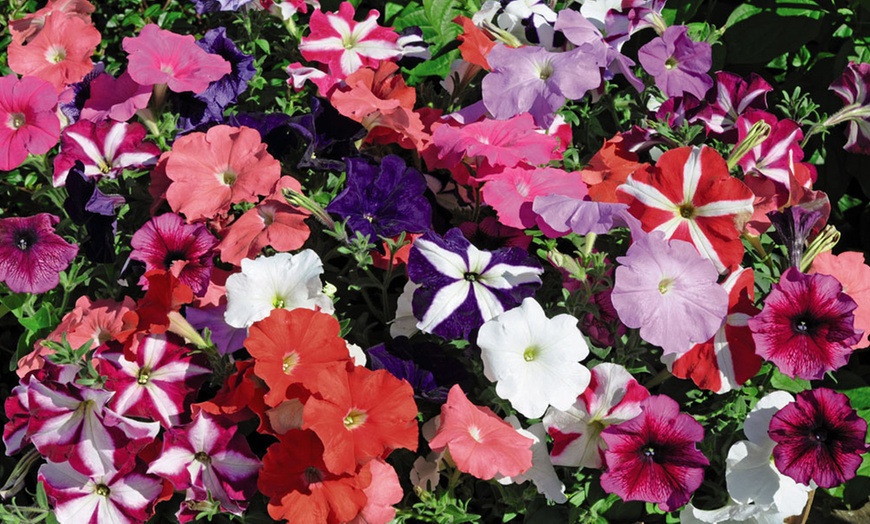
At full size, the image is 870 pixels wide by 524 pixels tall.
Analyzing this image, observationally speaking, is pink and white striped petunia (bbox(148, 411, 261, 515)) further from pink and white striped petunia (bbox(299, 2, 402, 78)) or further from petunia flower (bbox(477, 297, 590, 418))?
pink and white striped petunia (bbox(299, 2, 402, 78))

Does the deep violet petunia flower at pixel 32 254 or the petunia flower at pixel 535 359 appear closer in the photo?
the petunia flower at pixel 535 359

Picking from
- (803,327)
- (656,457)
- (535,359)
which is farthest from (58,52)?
(803,327)

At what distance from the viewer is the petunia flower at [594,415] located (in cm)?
155

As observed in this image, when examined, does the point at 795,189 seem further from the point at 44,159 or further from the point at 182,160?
the point at 44,159

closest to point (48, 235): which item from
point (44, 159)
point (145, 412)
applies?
point (44, 159)

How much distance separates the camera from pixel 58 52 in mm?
2113

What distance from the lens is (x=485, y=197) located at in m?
1.68

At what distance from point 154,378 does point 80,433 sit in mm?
151

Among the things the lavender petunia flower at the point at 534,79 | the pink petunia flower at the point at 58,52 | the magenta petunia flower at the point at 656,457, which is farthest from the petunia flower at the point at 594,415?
the pink petunia flower at the point at 58,52

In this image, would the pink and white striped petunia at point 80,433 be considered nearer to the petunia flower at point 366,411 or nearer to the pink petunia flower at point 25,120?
the petunia flower at point 366,411

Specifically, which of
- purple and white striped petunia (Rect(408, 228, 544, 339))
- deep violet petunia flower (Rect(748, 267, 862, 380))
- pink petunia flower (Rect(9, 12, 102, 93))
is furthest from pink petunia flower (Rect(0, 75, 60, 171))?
deep violet petunia flower (Rect(748, 267, 862, 380))

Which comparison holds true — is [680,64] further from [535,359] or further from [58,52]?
[58,52]

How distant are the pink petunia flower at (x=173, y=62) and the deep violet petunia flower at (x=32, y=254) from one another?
358 millimetres

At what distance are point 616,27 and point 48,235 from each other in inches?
50.0
